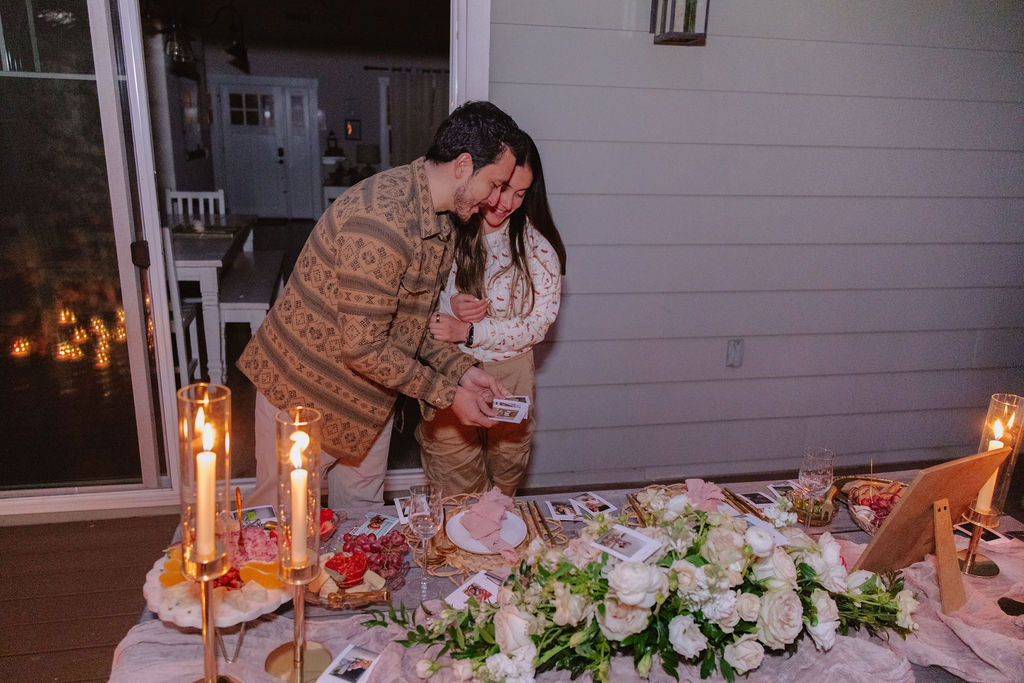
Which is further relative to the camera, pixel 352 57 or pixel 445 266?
pixel 352 57

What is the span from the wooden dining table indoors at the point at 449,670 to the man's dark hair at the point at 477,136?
1.00 metres

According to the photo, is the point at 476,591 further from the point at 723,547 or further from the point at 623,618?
the point at 723,547

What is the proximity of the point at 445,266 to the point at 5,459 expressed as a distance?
2305 millimetres

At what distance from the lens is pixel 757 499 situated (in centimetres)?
191

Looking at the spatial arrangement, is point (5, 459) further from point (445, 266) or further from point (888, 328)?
point (888, 328)

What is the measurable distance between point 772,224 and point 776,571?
2217 millimetres

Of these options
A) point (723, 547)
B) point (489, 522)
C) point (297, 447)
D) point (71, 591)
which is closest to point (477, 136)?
point (489, 522)

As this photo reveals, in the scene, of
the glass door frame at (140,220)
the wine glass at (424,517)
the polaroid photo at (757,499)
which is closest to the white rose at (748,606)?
the wine glass at (424,517)

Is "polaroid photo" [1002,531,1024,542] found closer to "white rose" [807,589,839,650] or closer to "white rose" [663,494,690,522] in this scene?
"white rose" [807,589,839,650]

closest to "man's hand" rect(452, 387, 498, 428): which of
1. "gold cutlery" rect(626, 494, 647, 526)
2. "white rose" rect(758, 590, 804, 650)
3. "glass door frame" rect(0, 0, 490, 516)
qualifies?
"gold cutlery" rect(626, 494, 647, 526)

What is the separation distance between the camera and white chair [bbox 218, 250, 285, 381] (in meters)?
3.87

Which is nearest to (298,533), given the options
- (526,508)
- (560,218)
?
(526,508)

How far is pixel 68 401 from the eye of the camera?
293 centimetres

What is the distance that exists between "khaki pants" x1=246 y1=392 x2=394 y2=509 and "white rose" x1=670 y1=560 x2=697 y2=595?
1197 millimetres
